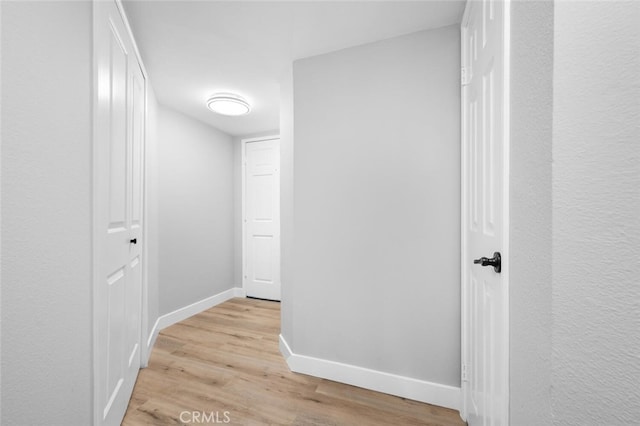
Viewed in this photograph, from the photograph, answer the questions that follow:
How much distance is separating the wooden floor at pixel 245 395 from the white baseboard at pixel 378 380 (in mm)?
43

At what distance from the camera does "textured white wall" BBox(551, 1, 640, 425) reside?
514mm

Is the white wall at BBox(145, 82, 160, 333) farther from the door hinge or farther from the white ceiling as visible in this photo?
the door hinge

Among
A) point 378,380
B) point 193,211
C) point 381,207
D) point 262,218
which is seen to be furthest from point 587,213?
point 262,218

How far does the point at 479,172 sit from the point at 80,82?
1.69 metres

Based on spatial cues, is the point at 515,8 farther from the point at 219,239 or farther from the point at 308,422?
the point at 219,239

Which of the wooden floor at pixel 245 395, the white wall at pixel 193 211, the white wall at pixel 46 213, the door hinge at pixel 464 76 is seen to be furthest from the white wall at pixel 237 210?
the door hinge at pixel 464 76

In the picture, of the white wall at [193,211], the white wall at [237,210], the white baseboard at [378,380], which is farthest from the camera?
the white wall at [237,210]

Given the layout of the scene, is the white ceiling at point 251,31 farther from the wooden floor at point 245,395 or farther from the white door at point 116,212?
the wooden floor at point 245,395

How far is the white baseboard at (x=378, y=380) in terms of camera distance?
1.70 m

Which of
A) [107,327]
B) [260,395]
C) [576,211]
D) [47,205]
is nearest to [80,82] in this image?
[47,205]

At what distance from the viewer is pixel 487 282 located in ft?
3.65

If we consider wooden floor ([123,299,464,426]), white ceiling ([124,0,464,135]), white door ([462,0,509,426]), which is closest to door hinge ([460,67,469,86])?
white door ([462,0,509,426])

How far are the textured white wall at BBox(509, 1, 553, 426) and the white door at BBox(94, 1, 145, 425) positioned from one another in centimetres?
150

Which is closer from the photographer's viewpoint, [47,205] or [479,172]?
[47,205]
